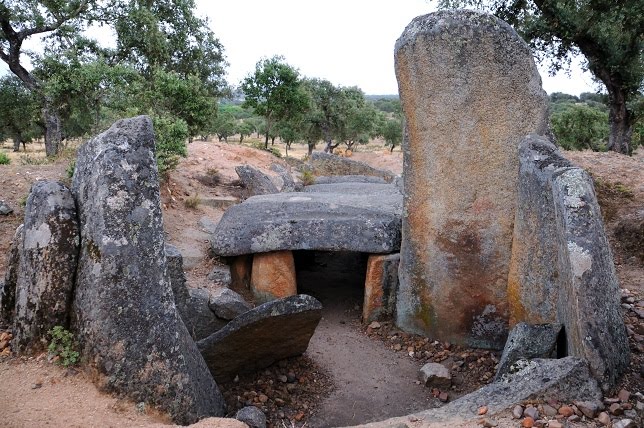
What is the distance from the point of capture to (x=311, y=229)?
7.25 metres

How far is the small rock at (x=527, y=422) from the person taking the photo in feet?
11.3

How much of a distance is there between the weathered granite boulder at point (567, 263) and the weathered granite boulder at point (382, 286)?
61.3 inches

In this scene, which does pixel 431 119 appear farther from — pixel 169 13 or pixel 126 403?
pixel 169 13

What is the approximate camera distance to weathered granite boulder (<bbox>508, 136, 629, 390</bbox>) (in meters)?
4.05

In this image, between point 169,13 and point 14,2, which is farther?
point 169,13

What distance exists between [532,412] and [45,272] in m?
3.25

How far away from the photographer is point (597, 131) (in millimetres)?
23375

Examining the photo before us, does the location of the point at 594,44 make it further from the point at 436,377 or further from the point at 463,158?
the point at 436,377

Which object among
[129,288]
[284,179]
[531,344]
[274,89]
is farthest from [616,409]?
[274,89]

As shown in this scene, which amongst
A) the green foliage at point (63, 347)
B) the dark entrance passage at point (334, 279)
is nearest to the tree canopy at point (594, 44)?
the dark entrance passage at point (334, 279)

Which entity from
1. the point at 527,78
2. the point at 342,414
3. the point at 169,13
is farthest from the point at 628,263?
the point at 169,13

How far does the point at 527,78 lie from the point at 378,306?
125 inches

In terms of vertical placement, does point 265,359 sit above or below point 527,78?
below

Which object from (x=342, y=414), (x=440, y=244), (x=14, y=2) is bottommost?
(x=342, y=414)
